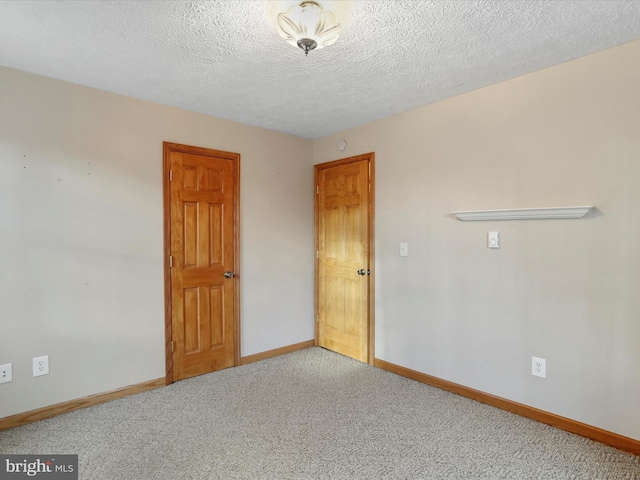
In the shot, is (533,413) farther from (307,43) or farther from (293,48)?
(293,48)

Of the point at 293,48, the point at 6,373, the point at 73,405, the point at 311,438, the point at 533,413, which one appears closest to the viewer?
the point at 293,48

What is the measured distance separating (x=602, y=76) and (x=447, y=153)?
Result: 1.03 m

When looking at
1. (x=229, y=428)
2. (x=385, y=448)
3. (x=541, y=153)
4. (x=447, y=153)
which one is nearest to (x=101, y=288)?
(x=229, y=428)

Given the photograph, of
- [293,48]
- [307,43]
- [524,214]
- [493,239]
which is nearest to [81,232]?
[293,48]

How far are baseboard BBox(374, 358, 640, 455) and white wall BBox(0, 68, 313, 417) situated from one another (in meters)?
2.19

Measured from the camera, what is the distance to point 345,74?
94.7 inches

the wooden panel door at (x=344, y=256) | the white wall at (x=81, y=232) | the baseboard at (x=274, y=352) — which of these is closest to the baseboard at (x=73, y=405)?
the white wall at (x=81, y=232)

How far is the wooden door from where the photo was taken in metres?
3.04

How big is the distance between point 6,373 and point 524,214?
3512 mm

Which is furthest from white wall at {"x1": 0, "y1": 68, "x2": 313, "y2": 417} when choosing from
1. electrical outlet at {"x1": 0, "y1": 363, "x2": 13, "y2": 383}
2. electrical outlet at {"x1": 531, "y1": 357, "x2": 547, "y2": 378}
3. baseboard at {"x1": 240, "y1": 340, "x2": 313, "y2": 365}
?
electrical outlet at {"x1": 531, "y1": 357, "x2": 547, "y2": 378}

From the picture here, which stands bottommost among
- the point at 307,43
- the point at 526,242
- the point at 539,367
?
the point at 539,367

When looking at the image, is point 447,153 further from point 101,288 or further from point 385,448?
point 101,288

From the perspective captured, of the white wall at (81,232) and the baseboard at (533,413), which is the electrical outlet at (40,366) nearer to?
the white wall at (81,232)

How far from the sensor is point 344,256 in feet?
12.3
